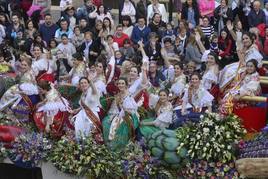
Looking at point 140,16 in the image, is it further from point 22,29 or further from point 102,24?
point 22,29

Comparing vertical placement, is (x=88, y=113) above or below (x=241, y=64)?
below

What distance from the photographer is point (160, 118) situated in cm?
1394

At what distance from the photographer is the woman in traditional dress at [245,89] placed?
13508 millimetres

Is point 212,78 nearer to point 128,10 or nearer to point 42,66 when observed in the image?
point 42,66

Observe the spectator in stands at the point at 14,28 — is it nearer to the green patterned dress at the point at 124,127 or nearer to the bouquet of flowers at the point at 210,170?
the green patterned dress at the point at 124,127

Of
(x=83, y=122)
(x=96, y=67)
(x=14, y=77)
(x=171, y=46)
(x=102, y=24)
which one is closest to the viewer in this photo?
(x=83, y=122)

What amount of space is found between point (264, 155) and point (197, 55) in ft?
18.7

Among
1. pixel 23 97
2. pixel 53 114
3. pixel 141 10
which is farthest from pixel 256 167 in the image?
pixel 141 10

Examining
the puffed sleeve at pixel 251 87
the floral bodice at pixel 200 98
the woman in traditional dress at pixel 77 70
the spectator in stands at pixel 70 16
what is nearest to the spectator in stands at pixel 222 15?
the spectator in stands at pixel 70 16

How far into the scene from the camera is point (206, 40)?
18.1 meters

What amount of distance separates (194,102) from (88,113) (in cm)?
174

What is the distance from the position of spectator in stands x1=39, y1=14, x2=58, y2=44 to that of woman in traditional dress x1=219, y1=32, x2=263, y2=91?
6009 millimetres

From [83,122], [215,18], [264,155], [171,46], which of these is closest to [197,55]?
[171,46]

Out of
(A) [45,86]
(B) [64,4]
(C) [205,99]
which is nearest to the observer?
(C) [205,99]
